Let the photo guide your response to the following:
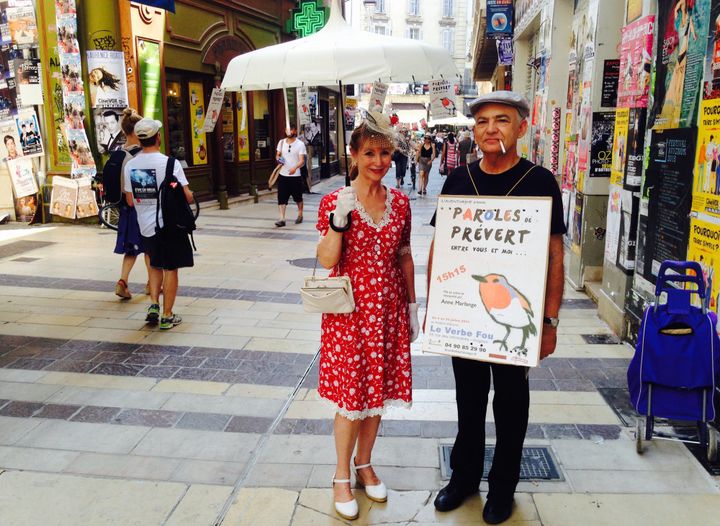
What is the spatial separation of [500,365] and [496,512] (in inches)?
27.6

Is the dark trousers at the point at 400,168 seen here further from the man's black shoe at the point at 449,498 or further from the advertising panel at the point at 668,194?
the man's black shoe at the point at 449,498

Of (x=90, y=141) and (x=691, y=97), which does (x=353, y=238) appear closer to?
(x=691, y=97)

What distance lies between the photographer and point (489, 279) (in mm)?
2797

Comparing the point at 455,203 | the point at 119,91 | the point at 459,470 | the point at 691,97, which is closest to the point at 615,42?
the point at 691,97

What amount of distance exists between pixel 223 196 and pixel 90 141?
355cm

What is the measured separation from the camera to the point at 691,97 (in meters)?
4.09

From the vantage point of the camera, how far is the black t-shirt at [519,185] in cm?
273

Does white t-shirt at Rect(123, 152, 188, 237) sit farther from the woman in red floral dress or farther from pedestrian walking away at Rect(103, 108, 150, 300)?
the woman in red floral dress

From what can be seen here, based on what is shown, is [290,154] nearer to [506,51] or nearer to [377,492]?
[506,51]

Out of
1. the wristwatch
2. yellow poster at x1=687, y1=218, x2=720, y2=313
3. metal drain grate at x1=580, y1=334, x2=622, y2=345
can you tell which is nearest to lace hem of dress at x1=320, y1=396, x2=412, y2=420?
the wristwatch

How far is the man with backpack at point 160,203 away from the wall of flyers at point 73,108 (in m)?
5.72

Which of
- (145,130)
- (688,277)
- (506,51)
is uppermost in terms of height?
(506,51)

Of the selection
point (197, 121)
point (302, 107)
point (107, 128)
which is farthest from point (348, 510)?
point (197, 121)

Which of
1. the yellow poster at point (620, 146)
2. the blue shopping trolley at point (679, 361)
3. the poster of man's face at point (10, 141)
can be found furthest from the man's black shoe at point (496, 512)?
the poster of man's face at point (10, 141)
